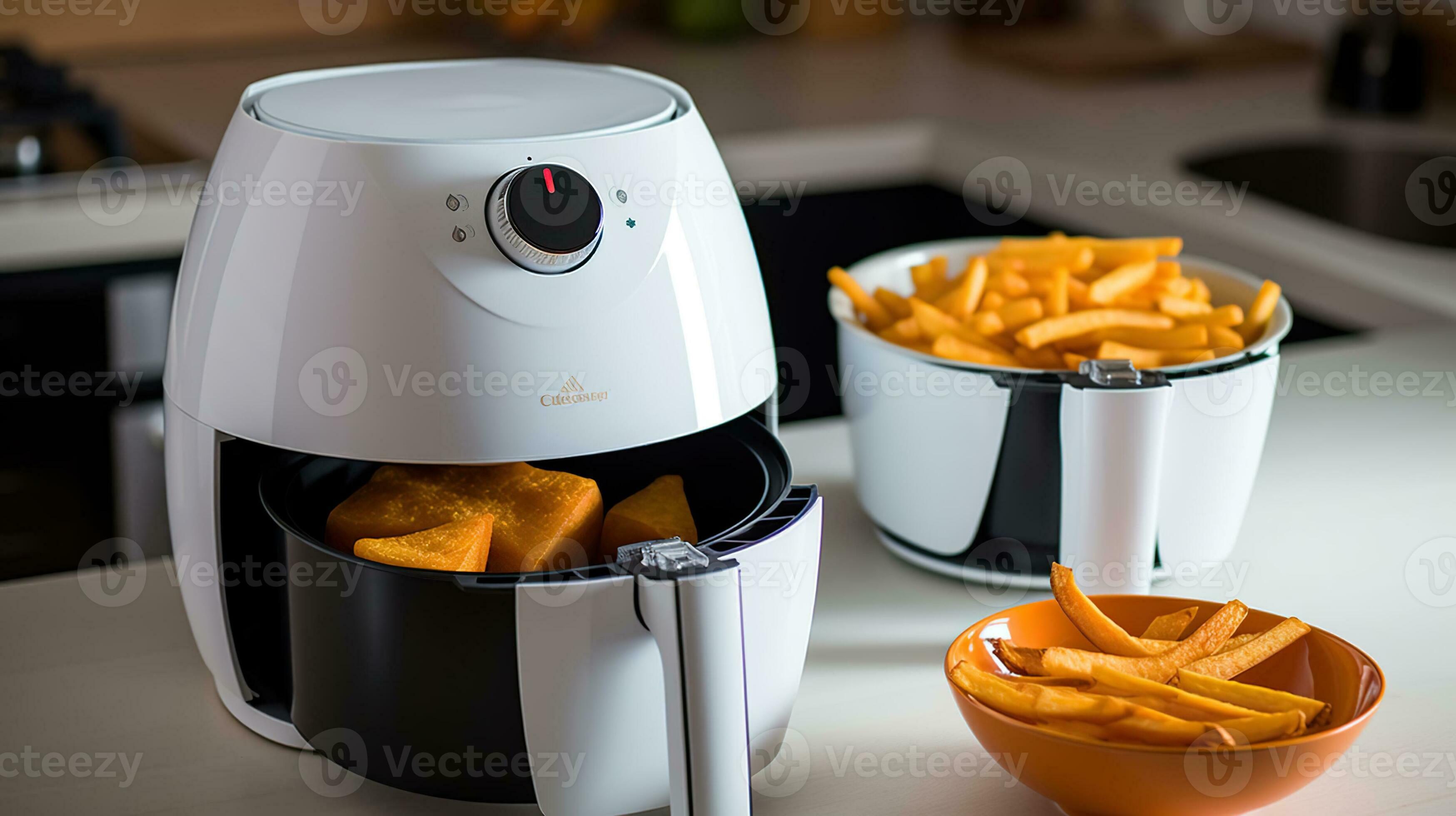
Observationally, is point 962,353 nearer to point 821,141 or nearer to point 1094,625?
point 1094,625

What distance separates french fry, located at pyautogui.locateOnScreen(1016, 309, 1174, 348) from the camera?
0.88 meters

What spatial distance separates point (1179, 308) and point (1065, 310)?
74 mm

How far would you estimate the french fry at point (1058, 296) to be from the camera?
0.92 metres

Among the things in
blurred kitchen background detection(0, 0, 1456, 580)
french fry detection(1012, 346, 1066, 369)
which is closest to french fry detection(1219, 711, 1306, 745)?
french fry detection(1012, 346, 1066, 369)

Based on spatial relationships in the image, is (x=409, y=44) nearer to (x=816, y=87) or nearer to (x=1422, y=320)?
(x=816, y=87)

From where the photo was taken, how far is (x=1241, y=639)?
2.35 feet

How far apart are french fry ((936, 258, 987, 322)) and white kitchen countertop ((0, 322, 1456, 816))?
6.4 inches

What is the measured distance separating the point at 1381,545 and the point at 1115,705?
41 cm

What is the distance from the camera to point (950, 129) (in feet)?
6.85

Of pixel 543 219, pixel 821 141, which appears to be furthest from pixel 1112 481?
pixel 821 141

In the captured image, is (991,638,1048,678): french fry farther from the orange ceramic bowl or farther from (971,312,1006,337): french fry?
(971,312,1006,337): french fry

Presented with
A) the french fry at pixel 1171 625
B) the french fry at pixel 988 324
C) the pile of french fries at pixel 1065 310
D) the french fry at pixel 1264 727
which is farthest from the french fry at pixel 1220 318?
the french fry at pixel 1264 727

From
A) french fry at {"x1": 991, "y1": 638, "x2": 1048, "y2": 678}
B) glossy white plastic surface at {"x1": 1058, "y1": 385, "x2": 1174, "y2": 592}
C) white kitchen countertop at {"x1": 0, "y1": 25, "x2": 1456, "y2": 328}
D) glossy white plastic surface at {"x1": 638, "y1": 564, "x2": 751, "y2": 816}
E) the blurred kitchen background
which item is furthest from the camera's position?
the blurred kitchen background

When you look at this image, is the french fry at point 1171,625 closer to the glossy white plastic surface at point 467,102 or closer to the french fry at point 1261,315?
the french fry at point 1261,315
